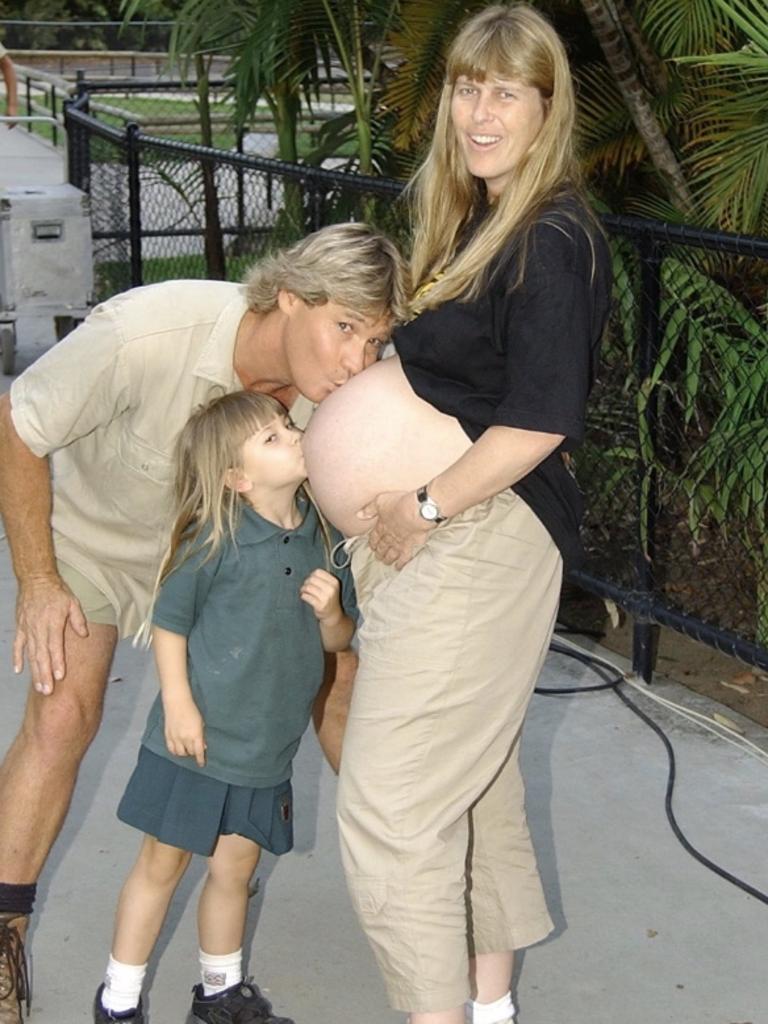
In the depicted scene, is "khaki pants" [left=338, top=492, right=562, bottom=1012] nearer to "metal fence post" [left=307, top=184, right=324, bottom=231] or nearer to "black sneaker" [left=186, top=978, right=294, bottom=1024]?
"black sneaker" [left=186, top=978, right=294, bottom=1024]

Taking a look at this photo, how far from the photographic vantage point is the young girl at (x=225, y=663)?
288 centimetres

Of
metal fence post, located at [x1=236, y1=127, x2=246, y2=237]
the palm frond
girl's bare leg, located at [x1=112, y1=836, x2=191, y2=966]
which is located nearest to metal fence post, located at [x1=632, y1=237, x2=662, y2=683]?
the palm frond

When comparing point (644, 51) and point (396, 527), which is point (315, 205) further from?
point (396, 527)

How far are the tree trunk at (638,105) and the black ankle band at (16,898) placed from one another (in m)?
3.34

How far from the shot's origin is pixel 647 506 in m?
4.74

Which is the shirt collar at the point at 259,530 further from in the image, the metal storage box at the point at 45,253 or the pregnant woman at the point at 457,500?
the metal storage box at the point at 45,253

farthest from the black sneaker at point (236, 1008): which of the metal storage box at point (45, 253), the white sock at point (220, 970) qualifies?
the metal storage box at point (45, 253)

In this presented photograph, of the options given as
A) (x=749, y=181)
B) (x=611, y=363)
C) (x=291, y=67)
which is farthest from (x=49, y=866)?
(x=291, y=67)

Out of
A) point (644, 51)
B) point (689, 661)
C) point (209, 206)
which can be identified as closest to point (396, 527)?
point (689, 661)

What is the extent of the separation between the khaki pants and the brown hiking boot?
729 mm

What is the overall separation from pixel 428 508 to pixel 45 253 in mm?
5716

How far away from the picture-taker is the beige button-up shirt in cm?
298

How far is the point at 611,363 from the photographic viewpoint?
207 inches

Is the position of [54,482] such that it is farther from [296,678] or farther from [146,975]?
[146,975]
